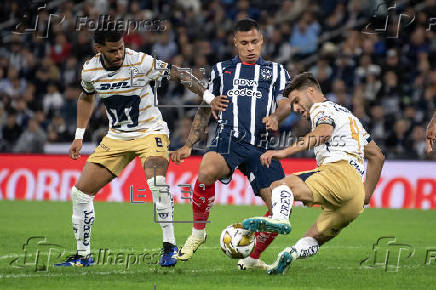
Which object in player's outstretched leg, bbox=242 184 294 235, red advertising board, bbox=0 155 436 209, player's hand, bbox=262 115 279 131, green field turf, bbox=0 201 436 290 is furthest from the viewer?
red advertising board, bbox=0 155 436 209

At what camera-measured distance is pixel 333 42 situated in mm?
18781

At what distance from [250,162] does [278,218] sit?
5.18 ft

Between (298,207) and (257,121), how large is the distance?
8.50 metres

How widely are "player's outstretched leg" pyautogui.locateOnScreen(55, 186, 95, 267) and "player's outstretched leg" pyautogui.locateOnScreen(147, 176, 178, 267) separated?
25.3 inches

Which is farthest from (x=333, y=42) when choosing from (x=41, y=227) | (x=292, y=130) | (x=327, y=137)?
(x=327, y=137)

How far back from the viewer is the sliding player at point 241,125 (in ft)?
26.0

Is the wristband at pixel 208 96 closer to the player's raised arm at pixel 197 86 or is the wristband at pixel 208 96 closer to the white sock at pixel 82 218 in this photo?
the player's raised arm at pixel 197 86

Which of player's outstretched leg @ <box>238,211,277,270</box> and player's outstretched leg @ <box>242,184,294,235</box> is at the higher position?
player's outstretched leg @ <box>242,184,294,235</box>

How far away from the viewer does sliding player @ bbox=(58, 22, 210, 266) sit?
7887mm

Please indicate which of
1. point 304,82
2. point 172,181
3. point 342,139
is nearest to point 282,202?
point 342,139

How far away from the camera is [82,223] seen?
7926 millimetres
